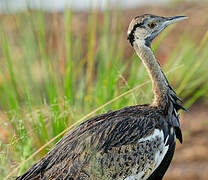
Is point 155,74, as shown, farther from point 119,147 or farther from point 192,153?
point 192,153

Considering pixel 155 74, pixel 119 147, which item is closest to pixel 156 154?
pixel 119 147

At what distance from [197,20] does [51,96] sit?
6.09 meters

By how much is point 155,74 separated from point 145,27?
1.26 feet

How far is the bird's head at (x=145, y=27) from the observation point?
168 inches

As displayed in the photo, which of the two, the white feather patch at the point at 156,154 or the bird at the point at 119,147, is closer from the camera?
the bird at the point at 119,147

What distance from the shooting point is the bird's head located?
4277 millimetres

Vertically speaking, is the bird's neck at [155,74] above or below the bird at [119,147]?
above

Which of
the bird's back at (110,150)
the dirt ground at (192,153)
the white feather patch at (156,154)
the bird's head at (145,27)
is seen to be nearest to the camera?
the bird's back at (110,150)

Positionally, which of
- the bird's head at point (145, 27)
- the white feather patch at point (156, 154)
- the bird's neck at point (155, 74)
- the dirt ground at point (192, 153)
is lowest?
the dirt ground at point (192, 153)

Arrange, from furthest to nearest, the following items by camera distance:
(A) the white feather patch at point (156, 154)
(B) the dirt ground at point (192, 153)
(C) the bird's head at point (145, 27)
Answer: (B) the dirt ground at point (192, 153) → (C) the bird's head at point (145, 27) → (A) the white feather patch at point (156, 154)

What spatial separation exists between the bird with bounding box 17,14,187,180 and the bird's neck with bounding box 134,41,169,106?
1.1 inches

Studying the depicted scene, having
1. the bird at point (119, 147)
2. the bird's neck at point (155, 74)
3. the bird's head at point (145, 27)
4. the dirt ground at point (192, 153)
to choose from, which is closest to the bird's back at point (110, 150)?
the bird at point (119, 147)

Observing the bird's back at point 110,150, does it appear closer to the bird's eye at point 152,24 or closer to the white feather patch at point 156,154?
the white feather patch at point 156,154

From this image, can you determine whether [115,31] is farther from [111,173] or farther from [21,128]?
[111,173]
